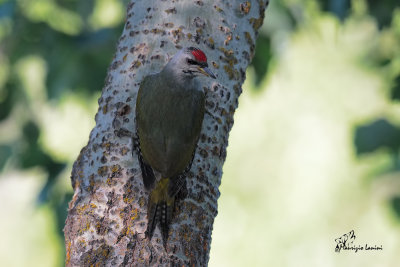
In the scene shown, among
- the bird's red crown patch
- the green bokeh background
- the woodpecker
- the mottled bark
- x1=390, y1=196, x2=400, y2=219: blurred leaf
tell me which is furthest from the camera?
the green bokeh background

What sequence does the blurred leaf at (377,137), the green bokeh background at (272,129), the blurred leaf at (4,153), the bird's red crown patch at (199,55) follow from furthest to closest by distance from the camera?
the blurred leaf at (4,153) < the green bokeh background at (272,129) < the blurred leaf at (377,137) < the bird's red crown patch at (199,55)

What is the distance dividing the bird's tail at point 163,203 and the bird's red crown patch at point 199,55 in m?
0.41

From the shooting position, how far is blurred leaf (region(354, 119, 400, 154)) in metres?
3.59

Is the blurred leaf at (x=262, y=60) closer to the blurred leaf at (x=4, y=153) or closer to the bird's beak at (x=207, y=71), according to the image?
the bird's beak at (x=207, y=71)

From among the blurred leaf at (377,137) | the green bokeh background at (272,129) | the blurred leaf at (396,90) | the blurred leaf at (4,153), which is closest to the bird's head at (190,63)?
the green bokeh background at (272,129)

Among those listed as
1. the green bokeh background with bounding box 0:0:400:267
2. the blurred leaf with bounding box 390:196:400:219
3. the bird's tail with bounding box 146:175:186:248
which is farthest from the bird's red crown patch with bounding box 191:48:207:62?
the blurred leaf with bounding box 390:196:400:219

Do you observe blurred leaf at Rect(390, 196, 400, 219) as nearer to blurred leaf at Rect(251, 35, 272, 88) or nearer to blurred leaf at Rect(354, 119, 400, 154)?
blurred leaf at Rect(354, 119, 400, 154)

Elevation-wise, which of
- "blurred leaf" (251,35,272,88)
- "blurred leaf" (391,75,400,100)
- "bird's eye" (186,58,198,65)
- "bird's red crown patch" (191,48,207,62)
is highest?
"blurred leaf" (251,35,272,88)

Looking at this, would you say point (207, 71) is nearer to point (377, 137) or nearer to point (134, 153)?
point (134, 153)

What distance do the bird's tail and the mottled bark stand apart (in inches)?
0.8

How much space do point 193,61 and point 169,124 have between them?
0.24 metres

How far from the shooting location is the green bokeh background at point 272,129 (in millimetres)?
3945

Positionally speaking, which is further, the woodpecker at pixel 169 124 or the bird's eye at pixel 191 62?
the bird's eye at pixel 191 62

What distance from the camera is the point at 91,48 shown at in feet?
13.1
